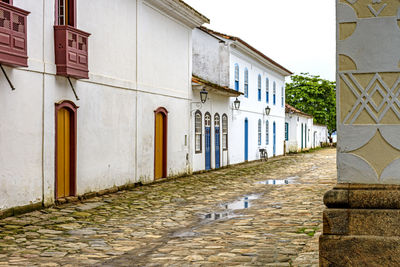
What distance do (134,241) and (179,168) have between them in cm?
967

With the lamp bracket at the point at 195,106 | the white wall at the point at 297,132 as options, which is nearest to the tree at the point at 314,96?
the white wall at the point at 297,132

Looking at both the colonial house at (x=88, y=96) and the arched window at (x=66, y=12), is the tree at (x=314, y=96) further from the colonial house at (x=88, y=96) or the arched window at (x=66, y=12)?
the arched window at (x=66, y=12)

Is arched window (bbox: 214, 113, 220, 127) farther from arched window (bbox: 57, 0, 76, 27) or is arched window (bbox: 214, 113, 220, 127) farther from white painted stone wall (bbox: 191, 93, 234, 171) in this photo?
arched window (bbox: 57, 0, 76, 27)

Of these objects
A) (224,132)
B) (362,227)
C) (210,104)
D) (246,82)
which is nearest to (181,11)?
(210,104)

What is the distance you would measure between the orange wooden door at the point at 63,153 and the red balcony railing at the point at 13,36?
191 centimetres

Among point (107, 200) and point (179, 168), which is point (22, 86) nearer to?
point (107, 200)

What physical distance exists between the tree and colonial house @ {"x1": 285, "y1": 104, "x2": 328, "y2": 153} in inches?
153

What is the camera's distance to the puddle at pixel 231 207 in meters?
9.29

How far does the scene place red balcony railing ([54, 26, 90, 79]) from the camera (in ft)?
33.5

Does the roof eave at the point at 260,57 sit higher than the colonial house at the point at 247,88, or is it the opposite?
the roof eave at the point at 260,57

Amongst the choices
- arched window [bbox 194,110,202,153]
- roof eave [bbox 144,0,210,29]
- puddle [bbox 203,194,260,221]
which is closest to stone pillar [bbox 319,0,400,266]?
puddle [bbox 203,194,260,221]

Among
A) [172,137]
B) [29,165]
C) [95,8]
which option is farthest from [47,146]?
[172,137]

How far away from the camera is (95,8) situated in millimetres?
11828

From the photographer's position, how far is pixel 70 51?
10375mm
